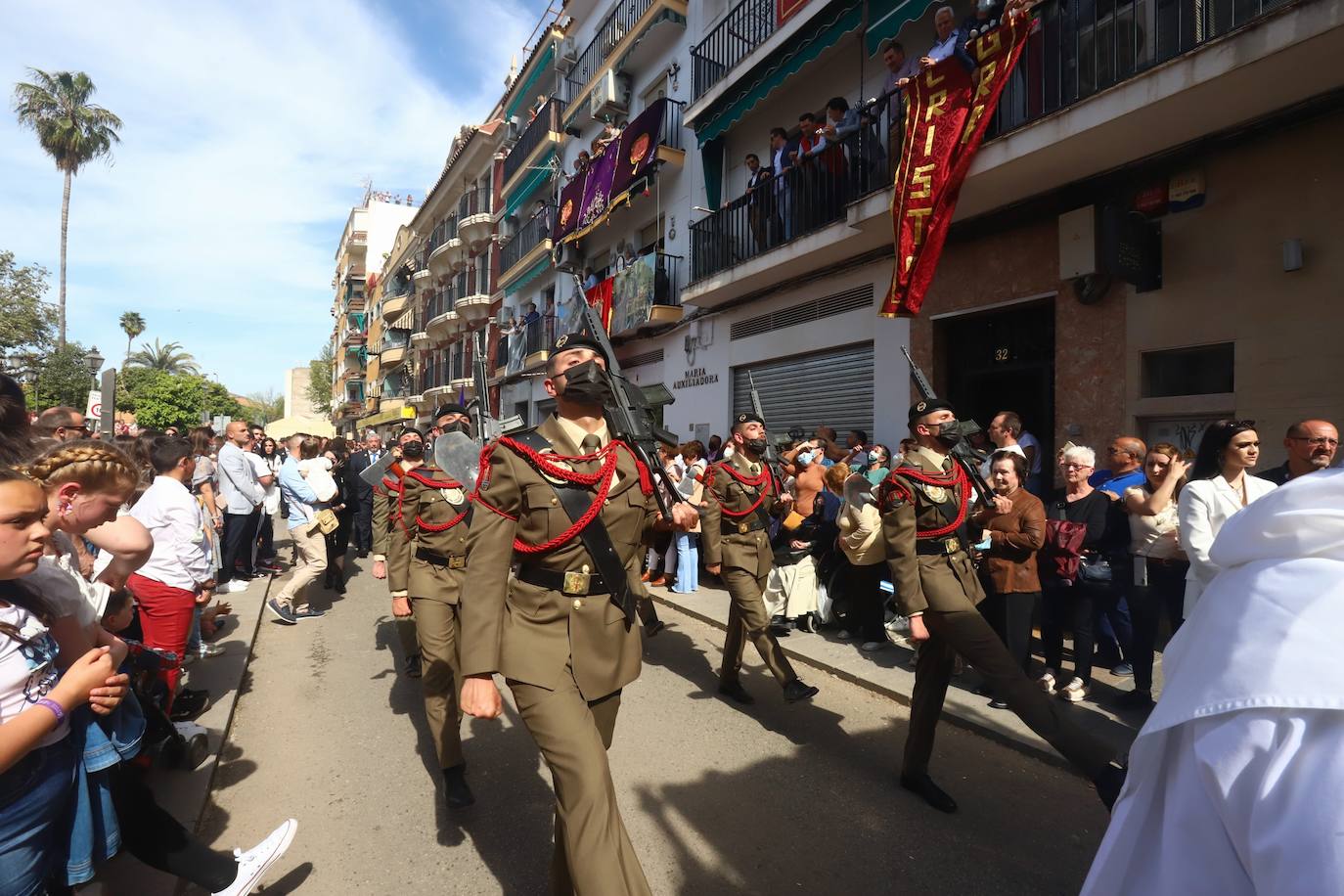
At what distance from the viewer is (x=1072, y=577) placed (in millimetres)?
4852

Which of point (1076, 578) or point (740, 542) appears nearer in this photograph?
point (1076, 578)

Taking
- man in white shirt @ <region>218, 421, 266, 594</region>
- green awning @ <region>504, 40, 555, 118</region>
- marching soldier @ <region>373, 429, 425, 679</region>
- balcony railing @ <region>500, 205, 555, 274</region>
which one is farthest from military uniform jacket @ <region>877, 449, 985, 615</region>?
green awning @ <region>504, 40, 555, 118</region>

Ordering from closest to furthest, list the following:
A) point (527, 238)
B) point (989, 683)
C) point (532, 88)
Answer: point (989, 683), point (527, 238), point (532, 88)

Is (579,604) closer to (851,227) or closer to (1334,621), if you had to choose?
(1334,621)

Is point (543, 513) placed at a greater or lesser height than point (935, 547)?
greater

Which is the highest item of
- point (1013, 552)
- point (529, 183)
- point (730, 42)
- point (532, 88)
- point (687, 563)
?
→ point (532, 88)

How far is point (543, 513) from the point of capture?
2459 mm

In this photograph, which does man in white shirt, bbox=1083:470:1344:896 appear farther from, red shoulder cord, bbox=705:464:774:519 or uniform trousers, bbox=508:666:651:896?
red shoulder cord, bbox=705:464:774:519

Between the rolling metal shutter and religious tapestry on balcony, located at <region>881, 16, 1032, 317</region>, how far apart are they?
2254 mm

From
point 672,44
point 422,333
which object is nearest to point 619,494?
point 672,44

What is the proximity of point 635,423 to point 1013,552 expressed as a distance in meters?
2.99

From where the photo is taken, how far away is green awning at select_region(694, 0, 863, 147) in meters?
9.45

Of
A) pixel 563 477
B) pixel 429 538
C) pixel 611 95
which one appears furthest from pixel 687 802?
pixel 611 95

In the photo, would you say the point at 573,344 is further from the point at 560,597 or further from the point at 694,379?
the point at 694,379
